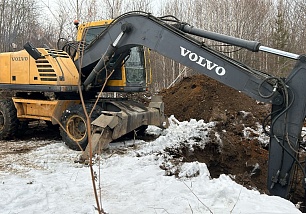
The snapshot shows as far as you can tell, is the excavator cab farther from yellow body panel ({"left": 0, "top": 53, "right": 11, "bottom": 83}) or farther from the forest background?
the forest background

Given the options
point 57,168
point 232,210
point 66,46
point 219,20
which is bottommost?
point 57,168

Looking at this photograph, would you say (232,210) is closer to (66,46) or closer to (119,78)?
(119,78)

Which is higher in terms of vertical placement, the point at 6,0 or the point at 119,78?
the point at 6,0

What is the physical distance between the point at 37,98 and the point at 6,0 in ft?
76.1

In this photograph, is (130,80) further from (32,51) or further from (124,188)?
(124,188)

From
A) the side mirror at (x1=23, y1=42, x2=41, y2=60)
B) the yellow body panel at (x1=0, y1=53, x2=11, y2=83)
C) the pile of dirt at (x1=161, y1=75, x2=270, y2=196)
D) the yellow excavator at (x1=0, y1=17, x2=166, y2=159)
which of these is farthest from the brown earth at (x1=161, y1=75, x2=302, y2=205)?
the yellow body panel at (x1=0, y1=53, x2=11, y2=83)

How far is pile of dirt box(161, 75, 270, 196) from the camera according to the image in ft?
21.2

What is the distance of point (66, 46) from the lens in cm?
750

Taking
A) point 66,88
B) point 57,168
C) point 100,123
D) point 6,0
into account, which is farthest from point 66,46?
point 6,0

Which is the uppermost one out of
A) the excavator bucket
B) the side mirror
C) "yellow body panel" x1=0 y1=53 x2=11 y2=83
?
the side mirror

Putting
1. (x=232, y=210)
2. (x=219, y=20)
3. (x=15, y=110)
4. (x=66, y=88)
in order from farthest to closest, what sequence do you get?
(x=219, y=20) < (x=15, y=110) < (x=66, y=88) < (x=232, y=210)

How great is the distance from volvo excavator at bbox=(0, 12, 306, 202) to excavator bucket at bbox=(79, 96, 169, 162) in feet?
0.06

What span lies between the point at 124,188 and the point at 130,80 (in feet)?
11.7

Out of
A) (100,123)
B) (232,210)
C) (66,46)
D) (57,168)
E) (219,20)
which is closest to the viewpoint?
(232,210)
